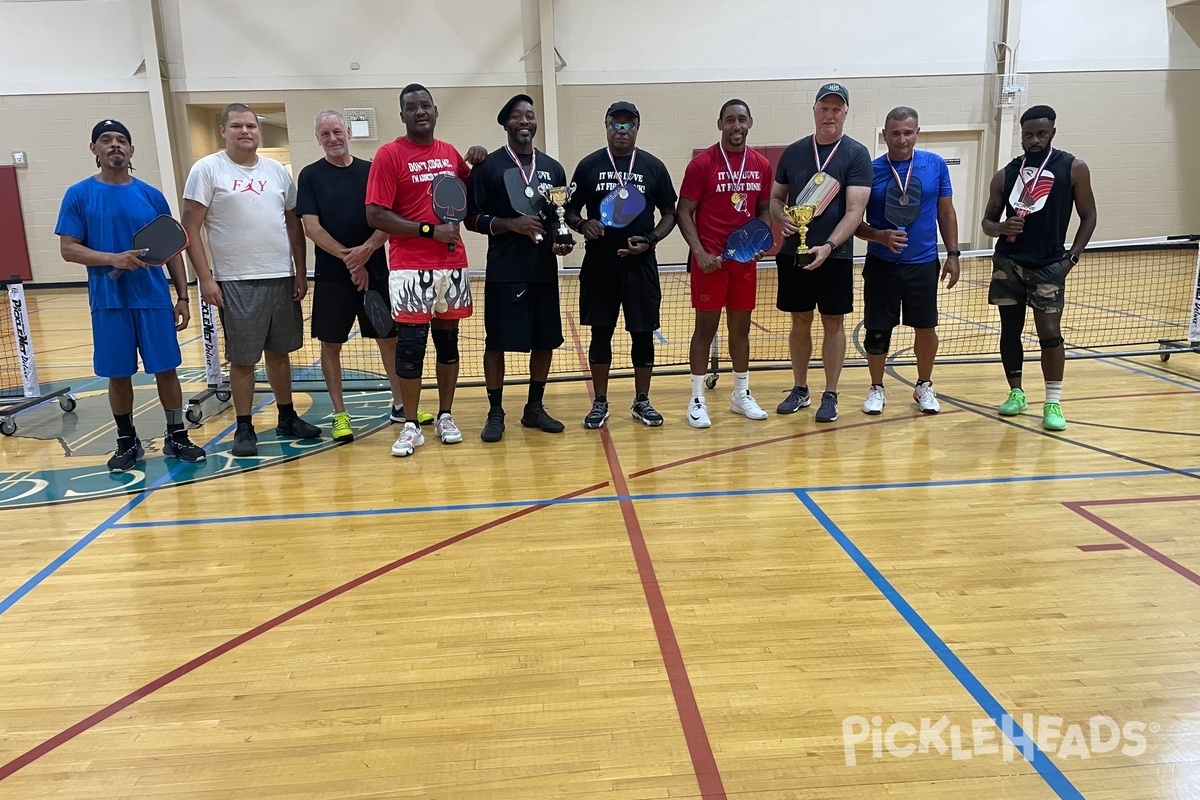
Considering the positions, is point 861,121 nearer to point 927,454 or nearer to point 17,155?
point 927,454

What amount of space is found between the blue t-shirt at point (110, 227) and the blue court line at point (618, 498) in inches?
54.3

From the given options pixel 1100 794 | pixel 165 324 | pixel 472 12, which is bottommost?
pixel 1100 794

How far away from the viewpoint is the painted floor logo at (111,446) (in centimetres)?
458

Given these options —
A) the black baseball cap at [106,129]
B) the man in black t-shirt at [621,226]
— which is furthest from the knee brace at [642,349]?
the black baseball cap at [106,129]

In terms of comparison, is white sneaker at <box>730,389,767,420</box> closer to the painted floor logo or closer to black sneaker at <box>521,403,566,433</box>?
black sneaker at <box>521,403,566,433</box>

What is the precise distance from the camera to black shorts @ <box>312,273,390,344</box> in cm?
519

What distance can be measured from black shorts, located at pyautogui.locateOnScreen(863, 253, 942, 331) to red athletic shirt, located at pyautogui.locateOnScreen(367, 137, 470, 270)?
2.85m

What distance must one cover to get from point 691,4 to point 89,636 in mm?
14955

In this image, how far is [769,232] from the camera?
519cm

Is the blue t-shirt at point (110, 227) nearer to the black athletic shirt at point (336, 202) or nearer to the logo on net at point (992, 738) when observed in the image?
the black athletic shirt at point (336, 202)

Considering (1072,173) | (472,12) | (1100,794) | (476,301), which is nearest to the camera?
(1100,794)

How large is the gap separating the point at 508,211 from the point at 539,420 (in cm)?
145

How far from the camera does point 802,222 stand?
5.09 m

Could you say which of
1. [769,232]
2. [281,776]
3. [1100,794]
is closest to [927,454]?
[769,232]
